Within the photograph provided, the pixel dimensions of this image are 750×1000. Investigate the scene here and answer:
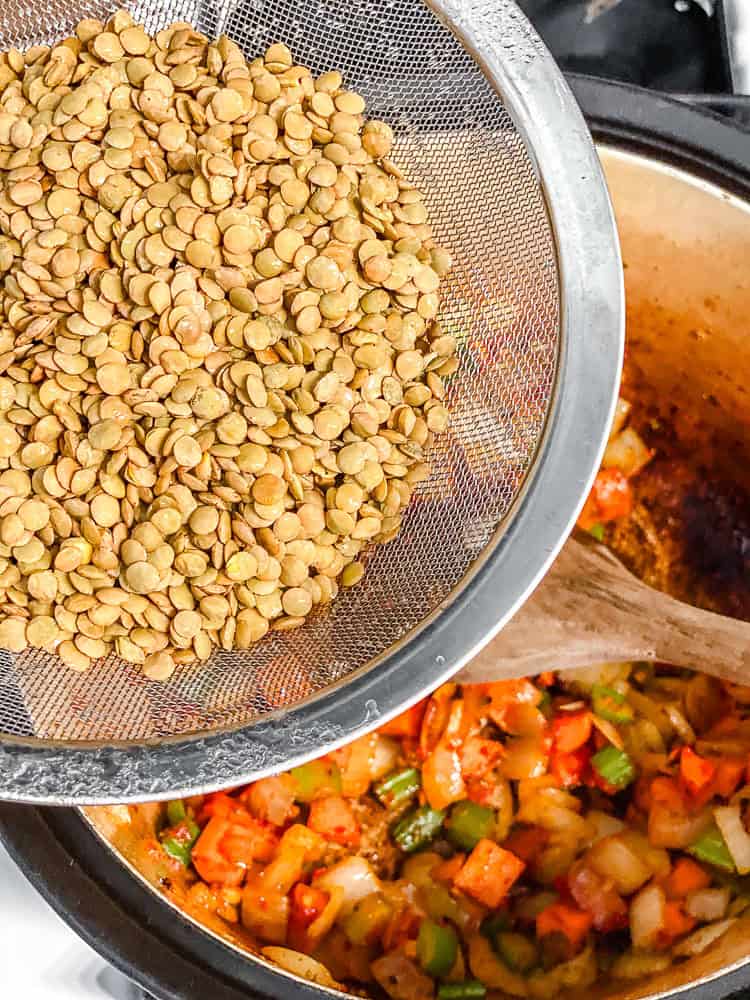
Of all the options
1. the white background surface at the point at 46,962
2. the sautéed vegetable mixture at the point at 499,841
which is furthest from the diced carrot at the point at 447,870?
the white background surface at the point at 46,962

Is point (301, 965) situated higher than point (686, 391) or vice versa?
point (686, 391)

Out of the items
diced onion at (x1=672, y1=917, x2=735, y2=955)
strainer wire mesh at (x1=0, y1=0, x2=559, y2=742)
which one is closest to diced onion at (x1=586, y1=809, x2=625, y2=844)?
diced onion at (x1=672, y1=917, x2=735, y2=955)

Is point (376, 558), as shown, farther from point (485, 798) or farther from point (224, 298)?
point (485, 798)

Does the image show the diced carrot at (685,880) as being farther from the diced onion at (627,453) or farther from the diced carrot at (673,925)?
the diced onion at (627,453)

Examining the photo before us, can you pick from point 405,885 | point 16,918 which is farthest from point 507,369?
point 16,918

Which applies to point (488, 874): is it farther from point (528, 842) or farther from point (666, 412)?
point (666, 412)

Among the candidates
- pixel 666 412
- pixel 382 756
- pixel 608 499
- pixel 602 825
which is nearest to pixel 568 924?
pixel 602 825
